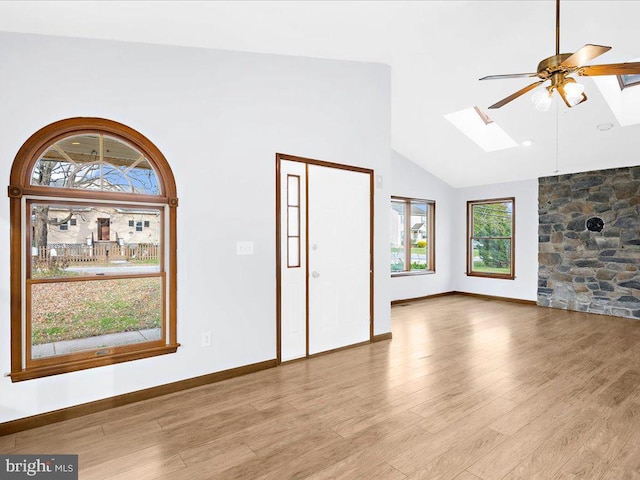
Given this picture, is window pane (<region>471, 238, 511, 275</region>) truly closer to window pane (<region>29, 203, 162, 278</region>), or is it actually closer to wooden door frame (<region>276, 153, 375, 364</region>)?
wooden door frame (<region>276, 153, 375, 364</region>)

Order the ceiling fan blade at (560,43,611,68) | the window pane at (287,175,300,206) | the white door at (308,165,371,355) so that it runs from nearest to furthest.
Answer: the ceiling fan blade at (560,43,611,68), the window pane at (287,175,300,206), the white door at (308,165,371,355)

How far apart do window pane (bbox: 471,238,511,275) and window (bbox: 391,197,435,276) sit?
1.00 meters

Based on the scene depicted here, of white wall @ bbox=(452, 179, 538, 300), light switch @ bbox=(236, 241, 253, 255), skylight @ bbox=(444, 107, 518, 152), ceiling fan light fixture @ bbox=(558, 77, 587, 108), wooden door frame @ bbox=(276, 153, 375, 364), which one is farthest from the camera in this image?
white wall @ bbox=(452, 179, 538, 300)

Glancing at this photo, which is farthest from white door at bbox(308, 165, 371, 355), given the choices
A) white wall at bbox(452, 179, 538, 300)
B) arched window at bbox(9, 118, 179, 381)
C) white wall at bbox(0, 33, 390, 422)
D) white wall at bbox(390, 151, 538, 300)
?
white wall at bbox(452, 179, 538, 300)

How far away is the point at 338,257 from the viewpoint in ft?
13.5

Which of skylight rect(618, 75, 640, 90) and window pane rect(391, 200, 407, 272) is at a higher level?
skylight rect(618, 75, 640, 90)

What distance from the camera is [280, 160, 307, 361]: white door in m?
3.67

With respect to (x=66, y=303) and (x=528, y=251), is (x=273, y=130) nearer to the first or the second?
(x=66, y=303)

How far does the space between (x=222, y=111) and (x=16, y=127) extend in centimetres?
147

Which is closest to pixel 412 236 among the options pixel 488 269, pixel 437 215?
pixel 437 215

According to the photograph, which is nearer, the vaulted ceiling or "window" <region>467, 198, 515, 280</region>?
the vaulted ceiling

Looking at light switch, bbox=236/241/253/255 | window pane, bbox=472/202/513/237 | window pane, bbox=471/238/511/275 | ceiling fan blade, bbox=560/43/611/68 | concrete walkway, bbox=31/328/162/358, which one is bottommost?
concrete walkway, bbox=31/328/162/358

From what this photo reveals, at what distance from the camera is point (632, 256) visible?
5668 millimetres

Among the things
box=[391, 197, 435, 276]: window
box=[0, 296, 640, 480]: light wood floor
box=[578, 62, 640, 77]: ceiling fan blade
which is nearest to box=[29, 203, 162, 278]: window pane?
box=[0, 296, 640, 480]: light wood floor
